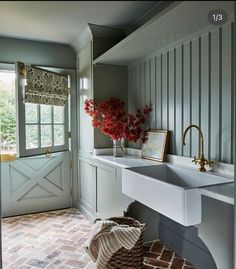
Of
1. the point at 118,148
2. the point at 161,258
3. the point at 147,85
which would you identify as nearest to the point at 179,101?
the point at 147,85

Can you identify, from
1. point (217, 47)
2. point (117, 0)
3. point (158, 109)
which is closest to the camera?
point (117, 0)

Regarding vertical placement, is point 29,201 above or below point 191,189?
below

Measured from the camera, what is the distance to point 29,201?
10.4 feet

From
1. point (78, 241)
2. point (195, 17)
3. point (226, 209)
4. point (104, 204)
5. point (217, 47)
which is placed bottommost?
point (78, 241)

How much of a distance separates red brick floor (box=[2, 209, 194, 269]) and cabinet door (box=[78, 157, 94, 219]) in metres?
0.14

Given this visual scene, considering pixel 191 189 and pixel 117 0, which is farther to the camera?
pixel 191 189

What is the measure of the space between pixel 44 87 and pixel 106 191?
57.6 inches

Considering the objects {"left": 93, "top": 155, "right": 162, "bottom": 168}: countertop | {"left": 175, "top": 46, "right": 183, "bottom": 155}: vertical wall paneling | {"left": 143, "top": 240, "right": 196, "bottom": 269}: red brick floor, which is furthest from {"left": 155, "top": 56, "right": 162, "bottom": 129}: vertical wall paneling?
{"left": 143, "top": 240, "right": 196, "bottom": 269}: red brick floor

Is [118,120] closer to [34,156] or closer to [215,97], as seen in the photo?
[215,97]

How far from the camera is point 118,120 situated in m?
2.50

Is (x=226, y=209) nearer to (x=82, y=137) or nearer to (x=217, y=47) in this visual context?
(x=217, y=47)

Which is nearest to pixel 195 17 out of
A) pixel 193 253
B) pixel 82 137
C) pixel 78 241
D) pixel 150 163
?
pixel 150 163

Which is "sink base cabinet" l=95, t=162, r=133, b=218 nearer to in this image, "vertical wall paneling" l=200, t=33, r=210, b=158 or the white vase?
the white vase

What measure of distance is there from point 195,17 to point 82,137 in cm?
246
